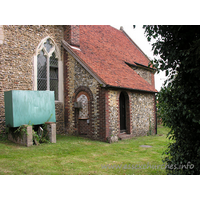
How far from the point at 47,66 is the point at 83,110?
3.65 metres

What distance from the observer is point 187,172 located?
4.30 meters

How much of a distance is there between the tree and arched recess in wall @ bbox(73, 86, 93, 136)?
718 centimetres

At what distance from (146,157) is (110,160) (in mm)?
1492

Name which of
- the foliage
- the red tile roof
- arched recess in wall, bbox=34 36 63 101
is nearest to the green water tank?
the foliage

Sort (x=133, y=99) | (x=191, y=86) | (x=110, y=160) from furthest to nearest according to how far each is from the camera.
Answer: (x=133, y=99)
(x=110, y=160)
(x=191, y=86)

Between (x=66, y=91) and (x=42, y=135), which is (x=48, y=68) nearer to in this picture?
(x=66, y=91)

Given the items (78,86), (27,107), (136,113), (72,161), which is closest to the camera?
(72,161)

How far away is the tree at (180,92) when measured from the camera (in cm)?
414

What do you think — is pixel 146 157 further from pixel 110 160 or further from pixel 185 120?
pixel 185 120

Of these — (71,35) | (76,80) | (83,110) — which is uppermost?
(71,35)

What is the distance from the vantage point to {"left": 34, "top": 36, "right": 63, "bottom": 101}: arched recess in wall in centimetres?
1169

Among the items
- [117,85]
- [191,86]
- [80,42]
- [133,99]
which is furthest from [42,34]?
[191,86]

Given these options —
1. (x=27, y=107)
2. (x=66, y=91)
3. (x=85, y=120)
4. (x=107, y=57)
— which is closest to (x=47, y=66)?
(x=66, y=91)

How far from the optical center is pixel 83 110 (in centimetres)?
1181
